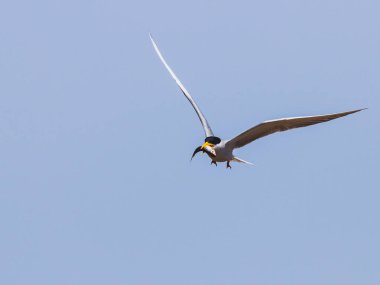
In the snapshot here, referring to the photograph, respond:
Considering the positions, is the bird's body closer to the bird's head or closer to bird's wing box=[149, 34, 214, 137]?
the bird's head

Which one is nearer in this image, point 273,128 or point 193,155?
point 273,128

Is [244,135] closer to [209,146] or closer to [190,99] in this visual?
[209,146]

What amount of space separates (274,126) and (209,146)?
3.29 m

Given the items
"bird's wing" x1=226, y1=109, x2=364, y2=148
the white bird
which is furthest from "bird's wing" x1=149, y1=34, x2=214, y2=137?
"bird's wing" x1=226, y1=109, x2=364, y2=148

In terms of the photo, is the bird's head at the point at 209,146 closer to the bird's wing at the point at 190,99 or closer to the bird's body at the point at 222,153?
the bird's body at the point at 222,153

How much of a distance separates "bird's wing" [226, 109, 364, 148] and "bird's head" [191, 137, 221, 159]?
2.09 feet

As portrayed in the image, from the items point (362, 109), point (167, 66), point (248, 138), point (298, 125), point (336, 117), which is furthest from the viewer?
point (167, 66)

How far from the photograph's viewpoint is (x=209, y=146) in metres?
36.8

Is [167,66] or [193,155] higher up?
[167,66]

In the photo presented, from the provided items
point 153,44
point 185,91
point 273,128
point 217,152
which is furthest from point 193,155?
point 153,44

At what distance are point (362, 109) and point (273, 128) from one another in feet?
25.5

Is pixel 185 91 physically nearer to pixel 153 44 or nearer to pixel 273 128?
pixel 153 44

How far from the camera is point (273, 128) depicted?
3481 cm

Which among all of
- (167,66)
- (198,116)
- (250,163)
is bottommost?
(250,163)
